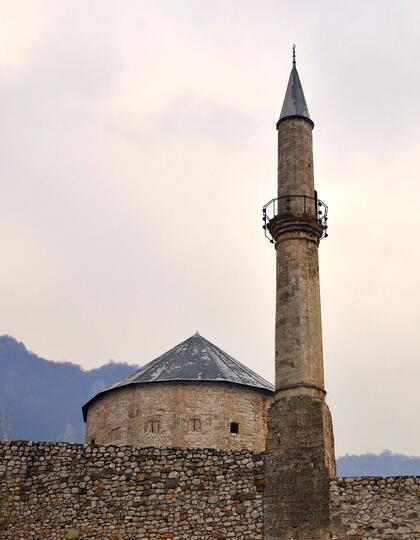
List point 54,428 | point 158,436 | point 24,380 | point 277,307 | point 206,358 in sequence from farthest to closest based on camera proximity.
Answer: point 24,380 < point 54,428 < point 206,358 < point 158,436 < point 277,307

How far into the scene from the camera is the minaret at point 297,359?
52.3 feet

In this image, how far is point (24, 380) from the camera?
175 meters

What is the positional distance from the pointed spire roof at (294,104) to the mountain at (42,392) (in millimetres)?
121689

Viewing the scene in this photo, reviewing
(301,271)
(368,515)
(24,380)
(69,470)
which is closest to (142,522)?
(69,470)

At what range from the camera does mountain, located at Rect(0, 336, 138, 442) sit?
150125mm

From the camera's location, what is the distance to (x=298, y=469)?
16297 mm

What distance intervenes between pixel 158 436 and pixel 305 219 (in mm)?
8220

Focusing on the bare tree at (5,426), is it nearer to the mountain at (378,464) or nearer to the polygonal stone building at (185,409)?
the mountain at (378,464)

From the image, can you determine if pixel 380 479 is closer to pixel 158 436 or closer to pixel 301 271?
pixel 301 271

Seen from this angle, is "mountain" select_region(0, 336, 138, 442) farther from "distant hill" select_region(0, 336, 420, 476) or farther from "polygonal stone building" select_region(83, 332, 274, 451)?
"polygonal stone building" select_region(83, 332, 274, 451)

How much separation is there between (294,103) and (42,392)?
518 feet

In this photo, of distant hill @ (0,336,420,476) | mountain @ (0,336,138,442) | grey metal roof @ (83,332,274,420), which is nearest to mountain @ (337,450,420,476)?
distant hill @ (0,336,420,476)

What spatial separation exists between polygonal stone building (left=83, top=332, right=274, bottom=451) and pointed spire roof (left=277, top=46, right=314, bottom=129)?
811cm

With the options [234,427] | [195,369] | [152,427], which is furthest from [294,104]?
[152,427]
